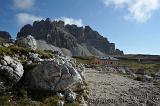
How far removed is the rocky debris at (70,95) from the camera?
3528cm

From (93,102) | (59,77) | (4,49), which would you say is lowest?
(93,102)

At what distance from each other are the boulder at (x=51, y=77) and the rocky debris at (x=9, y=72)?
45.8 inches

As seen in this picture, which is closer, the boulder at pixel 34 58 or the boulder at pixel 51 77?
the boulder at pixel 51 77

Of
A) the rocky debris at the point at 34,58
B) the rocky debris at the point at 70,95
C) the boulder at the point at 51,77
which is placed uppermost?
the rocky debris at the point at 34,58

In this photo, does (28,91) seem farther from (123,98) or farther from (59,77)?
(123,98)

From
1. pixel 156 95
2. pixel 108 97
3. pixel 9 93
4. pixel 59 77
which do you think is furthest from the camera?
pixel 156 95

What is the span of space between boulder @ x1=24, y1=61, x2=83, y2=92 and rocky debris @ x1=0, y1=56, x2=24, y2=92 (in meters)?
1.16

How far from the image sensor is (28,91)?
35.5 metres

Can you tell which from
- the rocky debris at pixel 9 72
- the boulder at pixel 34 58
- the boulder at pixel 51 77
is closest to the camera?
the rocky debris at pixel 9 72

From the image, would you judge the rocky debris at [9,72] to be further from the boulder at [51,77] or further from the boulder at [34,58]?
the boulder at [34,58]

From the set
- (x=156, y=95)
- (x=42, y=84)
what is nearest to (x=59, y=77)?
(x=42, y=84)

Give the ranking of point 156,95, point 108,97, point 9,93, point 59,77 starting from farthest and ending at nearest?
point 156,95 → point 108,97 → point 59,77 → point 9,93

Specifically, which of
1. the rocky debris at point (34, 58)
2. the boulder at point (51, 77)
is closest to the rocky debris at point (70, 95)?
the boulder at point (51, 77)

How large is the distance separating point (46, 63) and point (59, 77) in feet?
7.14
